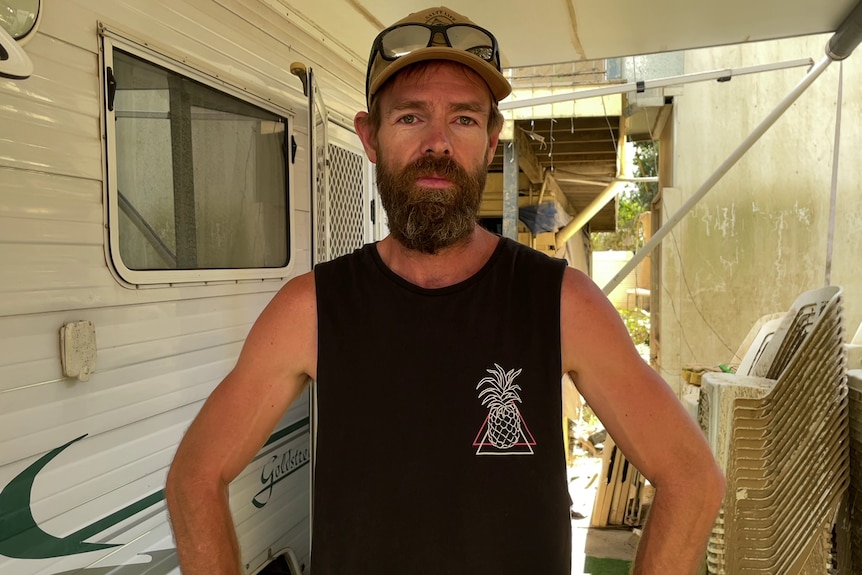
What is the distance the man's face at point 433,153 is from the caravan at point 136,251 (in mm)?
945

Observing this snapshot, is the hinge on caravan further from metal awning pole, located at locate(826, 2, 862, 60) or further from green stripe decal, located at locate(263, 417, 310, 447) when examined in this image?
metal awning pole, located at locate(826, 2, 862, 60)

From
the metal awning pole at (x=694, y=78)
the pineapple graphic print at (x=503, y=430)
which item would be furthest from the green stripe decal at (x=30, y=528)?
the metal awning pole at (x=694, y=78)

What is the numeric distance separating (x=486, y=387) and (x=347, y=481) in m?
0.38

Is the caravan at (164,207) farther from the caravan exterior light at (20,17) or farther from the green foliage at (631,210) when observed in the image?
the green foliage at (631,210)

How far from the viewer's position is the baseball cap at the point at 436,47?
160 centimetres

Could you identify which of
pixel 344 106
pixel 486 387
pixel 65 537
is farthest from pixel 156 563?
pixel 344 106

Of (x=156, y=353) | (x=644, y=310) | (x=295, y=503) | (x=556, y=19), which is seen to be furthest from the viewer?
(x=644, y=310)

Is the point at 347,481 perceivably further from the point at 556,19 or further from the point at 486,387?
the point at 556,19

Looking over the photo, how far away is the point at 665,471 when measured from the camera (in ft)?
4.59

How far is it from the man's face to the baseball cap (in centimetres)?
4

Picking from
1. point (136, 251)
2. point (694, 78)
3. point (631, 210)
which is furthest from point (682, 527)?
point (631, 210)

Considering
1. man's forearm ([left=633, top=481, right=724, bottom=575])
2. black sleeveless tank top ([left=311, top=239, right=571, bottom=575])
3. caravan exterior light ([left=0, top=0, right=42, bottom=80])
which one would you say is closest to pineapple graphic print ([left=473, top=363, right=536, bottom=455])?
black sleeveless tank top ([left=311, top=239, right=571, bottom=575])

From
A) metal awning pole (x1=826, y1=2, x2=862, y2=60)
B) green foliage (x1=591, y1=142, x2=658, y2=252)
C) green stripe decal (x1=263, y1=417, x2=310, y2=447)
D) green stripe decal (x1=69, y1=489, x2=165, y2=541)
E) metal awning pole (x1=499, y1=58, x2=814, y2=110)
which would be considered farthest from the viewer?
green foliage (x1=591, y1=142, x2=658, y2=252)

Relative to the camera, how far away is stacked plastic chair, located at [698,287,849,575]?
2473 millimetres
